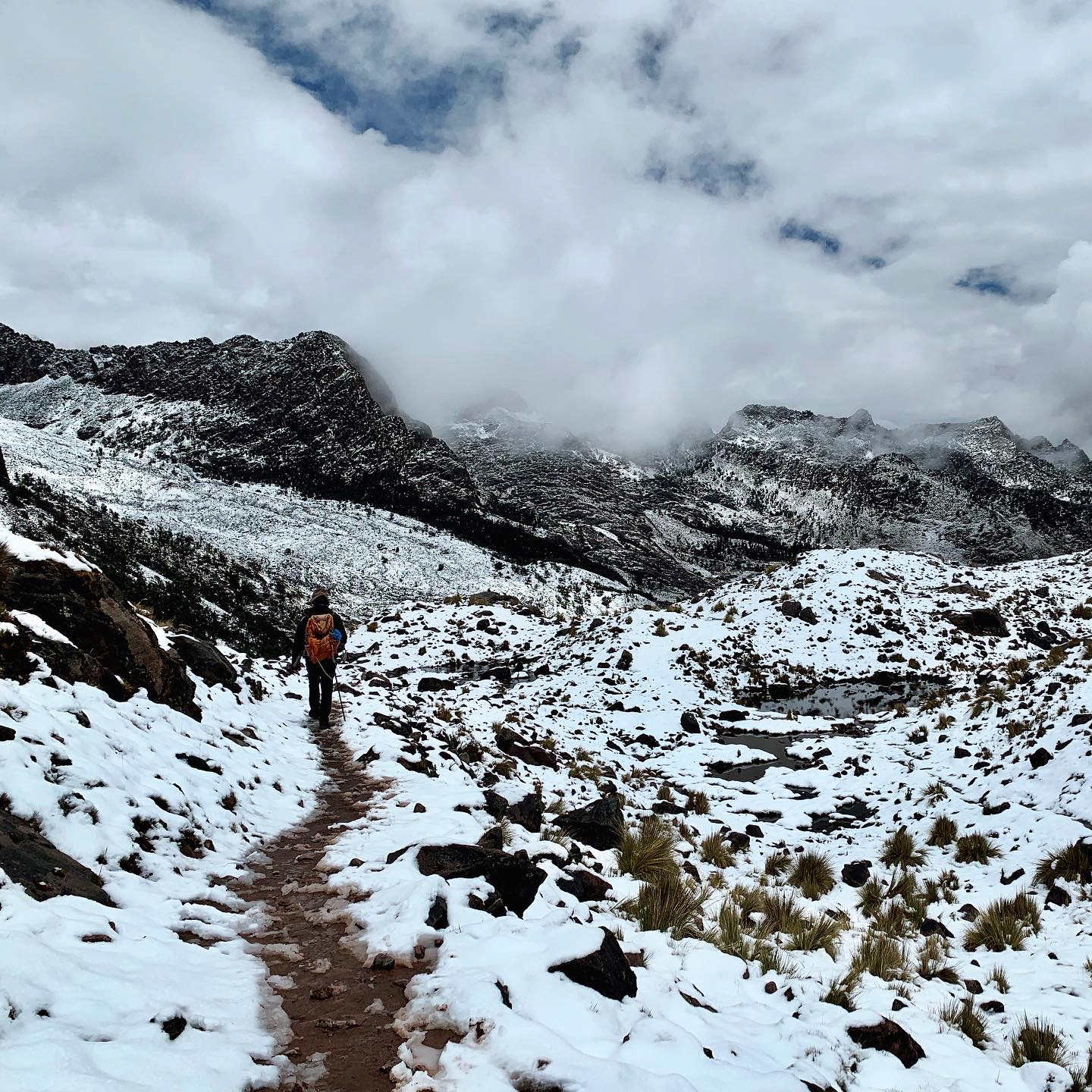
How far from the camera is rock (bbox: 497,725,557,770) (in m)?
14.0

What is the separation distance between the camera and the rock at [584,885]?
20.9 feet

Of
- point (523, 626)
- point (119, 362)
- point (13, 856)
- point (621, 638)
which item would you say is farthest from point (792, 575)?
point (119, 362)

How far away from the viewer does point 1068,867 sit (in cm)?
746

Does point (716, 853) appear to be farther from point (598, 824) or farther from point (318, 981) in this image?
point (318, 981)

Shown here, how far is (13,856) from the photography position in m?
4.11

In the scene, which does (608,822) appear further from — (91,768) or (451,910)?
(91,768)

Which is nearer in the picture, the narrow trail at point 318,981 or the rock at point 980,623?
the narrow trail at point 318,981

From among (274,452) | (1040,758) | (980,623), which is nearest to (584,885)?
(1040,758)

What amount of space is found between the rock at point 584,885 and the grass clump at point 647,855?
870 millimetres

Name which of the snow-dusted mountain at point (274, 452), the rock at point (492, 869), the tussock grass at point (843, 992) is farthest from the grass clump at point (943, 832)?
the snow-dusted mountain at point (274, 452)

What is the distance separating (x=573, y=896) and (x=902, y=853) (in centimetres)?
546

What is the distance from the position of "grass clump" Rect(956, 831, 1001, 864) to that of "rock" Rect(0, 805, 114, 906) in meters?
9.64

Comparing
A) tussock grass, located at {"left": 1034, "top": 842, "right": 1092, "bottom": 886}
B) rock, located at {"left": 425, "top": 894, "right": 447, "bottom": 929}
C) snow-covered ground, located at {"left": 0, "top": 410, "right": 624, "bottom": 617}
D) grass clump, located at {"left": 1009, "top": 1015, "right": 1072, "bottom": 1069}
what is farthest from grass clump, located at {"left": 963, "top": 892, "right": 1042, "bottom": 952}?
snow-covered ground, located at {"left": 0, "top": 410, "right": 624, "bottom": 617}

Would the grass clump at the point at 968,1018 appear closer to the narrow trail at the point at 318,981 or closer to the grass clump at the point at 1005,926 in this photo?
the grass clump at the point at 1005,926
